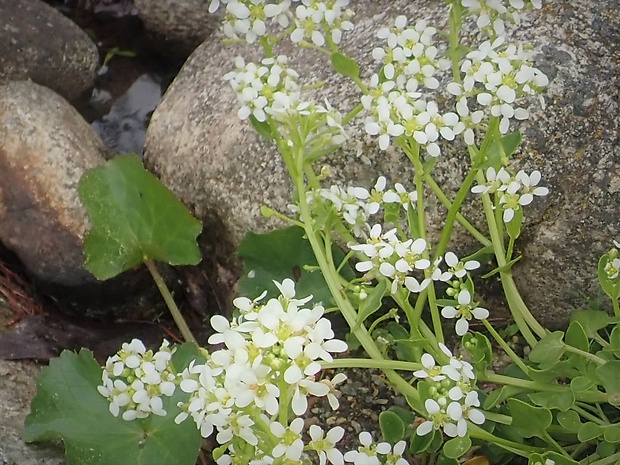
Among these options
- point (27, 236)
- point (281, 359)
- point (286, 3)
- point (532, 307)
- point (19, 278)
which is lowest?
point (532, 307)

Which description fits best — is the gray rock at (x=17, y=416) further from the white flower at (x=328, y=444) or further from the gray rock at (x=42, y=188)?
the white flower at (x=328, y=444)

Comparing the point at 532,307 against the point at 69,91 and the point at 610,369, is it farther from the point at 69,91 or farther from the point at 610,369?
the point at 69,91

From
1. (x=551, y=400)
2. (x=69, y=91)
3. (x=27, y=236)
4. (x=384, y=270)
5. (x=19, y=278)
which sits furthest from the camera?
(x=69, y=91)

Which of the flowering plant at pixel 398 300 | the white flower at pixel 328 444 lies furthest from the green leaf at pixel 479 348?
the white flower at pixel 328 444

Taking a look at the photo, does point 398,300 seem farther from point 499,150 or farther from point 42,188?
point 42,188

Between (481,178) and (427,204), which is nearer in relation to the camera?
(481,178)

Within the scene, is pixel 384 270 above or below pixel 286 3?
below

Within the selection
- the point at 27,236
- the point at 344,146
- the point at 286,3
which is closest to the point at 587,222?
the point at 344,146
